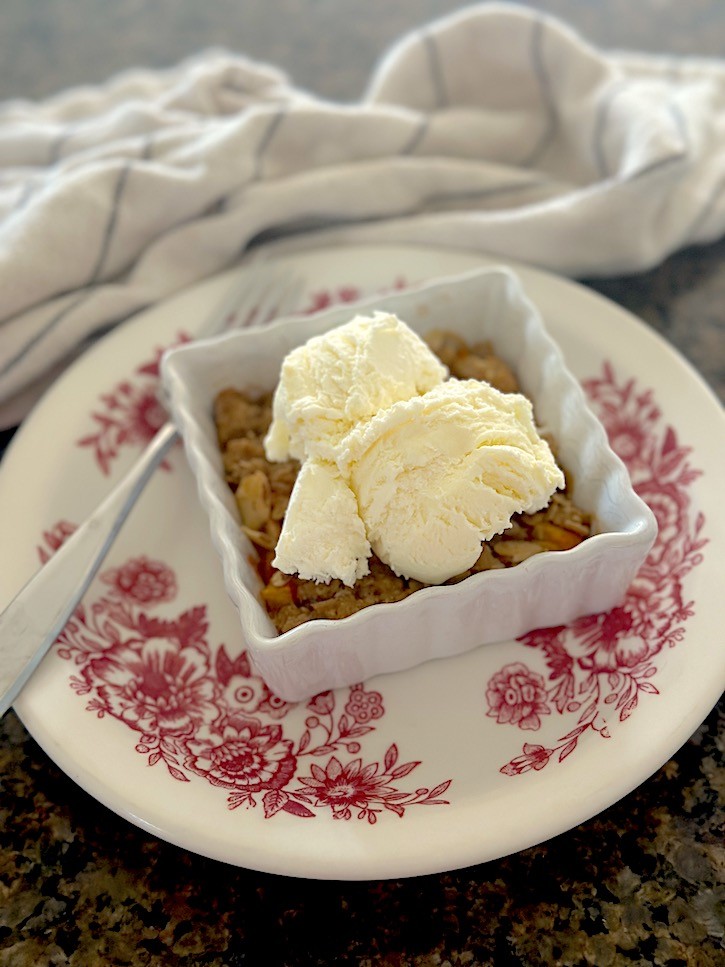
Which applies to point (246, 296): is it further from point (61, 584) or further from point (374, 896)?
Result: point (374, 896)

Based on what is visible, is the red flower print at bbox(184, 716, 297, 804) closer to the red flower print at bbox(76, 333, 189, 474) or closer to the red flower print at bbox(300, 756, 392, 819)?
the red flower print at bbox(300, 756, 392, 819)

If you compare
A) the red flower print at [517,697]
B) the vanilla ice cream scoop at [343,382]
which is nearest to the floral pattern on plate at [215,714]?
the red flower print at [517,697]

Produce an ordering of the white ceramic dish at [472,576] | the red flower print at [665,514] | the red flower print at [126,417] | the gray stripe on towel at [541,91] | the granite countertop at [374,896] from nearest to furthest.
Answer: the granite countertop at [374,896] → the white ceramic dish at [472,576] → the red flower print at [665,514] → the red flower print at [126,417] → the gray stripe on towel at [541,91]

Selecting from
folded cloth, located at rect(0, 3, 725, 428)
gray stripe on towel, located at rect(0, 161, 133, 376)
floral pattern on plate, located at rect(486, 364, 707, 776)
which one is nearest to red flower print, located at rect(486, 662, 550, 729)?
floral pattern on plate, located at rect(486, 364, 707, 776)

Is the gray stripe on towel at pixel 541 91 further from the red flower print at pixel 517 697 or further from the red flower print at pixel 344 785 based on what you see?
the red flower print at pixel 344 785

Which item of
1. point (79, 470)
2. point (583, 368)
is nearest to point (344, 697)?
point (79, 470)

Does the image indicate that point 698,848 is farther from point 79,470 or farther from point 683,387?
point 79,470

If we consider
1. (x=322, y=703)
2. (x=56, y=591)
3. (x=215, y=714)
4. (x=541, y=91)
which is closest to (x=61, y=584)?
(x=56, y=591)
